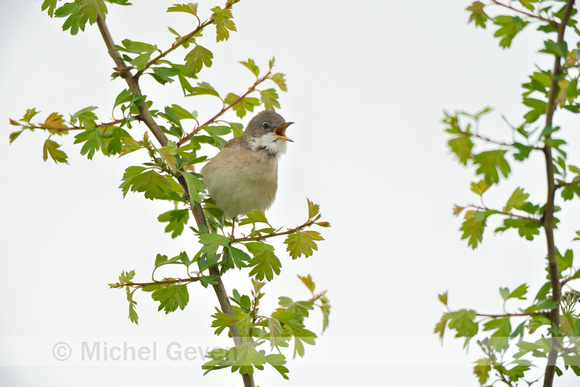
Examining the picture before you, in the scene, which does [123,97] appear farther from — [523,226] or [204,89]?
[523,226]

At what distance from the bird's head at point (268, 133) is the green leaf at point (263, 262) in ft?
4.42

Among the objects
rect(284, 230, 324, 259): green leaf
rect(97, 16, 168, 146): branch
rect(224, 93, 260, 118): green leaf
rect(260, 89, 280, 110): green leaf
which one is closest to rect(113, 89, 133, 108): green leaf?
rect(97, 16, 168, 146): branch

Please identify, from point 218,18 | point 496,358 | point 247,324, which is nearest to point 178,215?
point 247,324

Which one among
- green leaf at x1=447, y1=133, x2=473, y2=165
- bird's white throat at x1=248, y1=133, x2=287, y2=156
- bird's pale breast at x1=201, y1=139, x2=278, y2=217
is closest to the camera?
green leaf at x1=447, y1=133, x2=473, y2=165

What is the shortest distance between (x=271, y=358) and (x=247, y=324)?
0.13 meters

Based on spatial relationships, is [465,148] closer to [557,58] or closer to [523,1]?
[557,58]

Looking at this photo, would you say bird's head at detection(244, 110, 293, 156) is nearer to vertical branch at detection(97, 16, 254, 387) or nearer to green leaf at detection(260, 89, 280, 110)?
green leaf at detection(260, 89, 280, 110)

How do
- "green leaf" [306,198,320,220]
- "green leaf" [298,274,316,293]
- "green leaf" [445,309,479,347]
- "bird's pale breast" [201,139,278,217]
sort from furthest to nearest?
"bird's pale breast" [201,139,278,217] → "green leaf" [298,274,316,293] → "green leaf" [306,198,320,220] → "green leaf" [445,309,479,347]

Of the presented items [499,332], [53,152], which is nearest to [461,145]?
[499,332]

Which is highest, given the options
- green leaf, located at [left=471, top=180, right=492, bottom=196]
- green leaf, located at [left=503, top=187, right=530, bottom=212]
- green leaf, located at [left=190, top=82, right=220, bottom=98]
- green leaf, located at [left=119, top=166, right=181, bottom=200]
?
green leaf, located at [left=190, top=82, right=220, bottom=98]

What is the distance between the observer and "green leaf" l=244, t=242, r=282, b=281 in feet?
6.54

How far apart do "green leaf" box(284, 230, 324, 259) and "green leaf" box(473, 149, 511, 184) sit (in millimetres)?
786

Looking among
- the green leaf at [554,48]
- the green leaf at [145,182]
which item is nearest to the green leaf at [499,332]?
the green leaf at [554,48]

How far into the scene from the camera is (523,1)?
1454 mm
